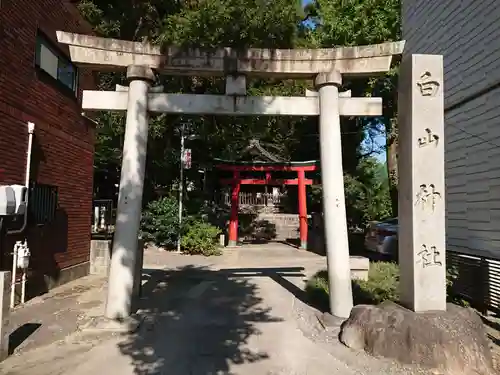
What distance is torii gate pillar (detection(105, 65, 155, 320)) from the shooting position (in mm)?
6391

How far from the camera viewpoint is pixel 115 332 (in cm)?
598

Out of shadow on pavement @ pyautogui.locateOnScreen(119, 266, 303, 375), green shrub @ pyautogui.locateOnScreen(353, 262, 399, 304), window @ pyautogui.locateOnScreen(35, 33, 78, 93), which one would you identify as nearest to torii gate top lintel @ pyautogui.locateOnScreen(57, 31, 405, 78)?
window @ pyautogui.locateOnScreen(35, 33, 78, 93)

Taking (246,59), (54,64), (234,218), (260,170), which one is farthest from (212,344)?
(260,170)

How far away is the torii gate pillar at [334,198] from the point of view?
656 cm

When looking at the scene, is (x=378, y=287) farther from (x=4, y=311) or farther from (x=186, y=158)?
(x=186, y=158)

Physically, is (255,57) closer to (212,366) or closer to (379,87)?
(212,366)

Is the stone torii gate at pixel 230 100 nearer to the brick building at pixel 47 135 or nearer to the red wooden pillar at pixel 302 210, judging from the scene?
the brick building at pixel 47 135

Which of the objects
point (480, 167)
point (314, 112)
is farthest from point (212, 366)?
point (480, 167)

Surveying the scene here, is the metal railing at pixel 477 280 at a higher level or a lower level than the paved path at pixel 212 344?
higher

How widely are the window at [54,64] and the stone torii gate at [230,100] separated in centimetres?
223

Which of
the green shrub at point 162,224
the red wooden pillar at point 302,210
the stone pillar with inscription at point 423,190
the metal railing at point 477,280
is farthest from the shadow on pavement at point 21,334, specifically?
the red wooden pillar at point 302,210

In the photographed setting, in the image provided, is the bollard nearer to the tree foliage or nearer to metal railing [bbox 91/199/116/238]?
metal railing [bbox 91/199/116/238]

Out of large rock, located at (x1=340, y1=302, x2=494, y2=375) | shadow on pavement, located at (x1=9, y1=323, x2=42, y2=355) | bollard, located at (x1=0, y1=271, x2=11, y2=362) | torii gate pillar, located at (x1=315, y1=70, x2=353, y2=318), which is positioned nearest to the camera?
large rock, located at (x1=340, y1=302, x2=494, y2=375)

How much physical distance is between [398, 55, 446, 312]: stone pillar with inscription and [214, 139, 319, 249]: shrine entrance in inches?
583
